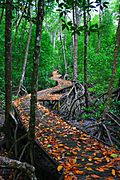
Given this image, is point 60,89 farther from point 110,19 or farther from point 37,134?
point 110,19

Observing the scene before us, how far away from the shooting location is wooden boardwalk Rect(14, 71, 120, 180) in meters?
4.06

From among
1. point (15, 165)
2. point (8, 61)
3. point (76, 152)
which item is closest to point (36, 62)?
point (15, 165)

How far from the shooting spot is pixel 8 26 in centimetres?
629

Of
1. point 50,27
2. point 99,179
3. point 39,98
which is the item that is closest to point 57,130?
point 99,179

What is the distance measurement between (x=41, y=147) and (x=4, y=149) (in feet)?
7.27

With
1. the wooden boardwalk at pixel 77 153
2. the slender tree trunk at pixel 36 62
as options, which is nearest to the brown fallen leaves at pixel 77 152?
the wooden boardwalk at pixel 77 153

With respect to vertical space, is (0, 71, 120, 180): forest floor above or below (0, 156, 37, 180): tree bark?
below

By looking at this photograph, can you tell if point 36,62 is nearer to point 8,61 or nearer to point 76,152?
point 76,152

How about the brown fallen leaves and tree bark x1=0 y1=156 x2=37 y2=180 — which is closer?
tree bark x1=0 y1=156 x2=37 y2=180

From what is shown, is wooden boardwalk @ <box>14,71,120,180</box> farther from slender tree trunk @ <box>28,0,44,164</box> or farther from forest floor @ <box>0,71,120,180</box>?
slender tree trunk @ <box>28,0,44,164</box>

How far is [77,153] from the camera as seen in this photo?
16.1ft

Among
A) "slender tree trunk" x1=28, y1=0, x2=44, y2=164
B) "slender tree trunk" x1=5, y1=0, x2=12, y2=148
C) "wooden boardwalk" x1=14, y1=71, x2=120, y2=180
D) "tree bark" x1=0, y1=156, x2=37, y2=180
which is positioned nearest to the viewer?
"tree bark" x1=0, y1=156, x2=37, y2=180

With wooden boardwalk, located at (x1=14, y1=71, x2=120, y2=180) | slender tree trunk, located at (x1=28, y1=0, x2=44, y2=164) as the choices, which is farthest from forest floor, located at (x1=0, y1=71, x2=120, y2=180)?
slender tree trunk, located at (x1=28, y1=0, x2=44, y2=164)

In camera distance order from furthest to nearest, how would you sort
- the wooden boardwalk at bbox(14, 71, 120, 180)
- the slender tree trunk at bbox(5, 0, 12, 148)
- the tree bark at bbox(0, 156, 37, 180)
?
the slender tree trunk at bbox(5, 0, 12, 148) → the wooden boardwalk at bbox(14, 71, 120, 180) → the tree bark at bbox(0, 156, 37, 180)
